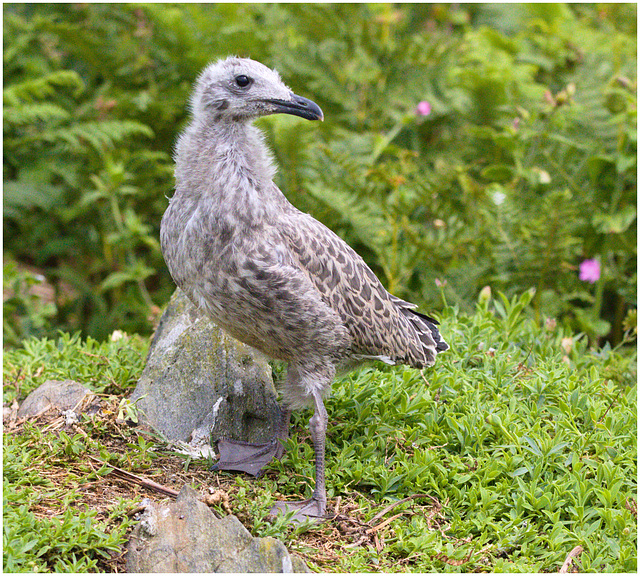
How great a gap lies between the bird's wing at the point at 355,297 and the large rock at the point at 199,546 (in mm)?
1347

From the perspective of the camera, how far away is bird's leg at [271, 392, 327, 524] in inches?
154

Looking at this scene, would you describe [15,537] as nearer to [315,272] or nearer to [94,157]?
[315,272]

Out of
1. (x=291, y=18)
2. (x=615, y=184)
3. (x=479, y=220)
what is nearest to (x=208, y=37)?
(x=291, y=18)

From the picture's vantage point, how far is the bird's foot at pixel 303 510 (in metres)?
3.88

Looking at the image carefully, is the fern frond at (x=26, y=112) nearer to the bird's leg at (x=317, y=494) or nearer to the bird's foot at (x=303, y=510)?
the bird's leg at (x=317, y=494)

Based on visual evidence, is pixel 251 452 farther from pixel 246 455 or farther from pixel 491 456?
pixel 491 456

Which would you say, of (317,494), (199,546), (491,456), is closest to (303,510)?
(317,494)

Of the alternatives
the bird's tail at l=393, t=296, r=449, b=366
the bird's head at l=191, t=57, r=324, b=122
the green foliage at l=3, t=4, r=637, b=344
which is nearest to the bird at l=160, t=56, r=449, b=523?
the bird's head at l=191, t=57, r=324, b=122

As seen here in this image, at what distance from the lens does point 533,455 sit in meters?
4.36

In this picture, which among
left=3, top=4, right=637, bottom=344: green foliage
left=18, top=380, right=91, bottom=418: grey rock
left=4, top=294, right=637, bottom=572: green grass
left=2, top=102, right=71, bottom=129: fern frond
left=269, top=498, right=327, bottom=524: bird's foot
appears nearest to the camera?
left=4, top=294, right=637, bottom=572: green grass

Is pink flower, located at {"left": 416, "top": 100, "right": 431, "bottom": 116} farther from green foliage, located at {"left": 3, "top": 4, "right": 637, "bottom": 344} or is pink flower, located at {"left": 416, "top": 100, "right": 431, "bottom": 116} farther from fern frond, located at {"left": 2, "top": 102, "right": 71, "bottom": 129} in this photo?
fern frond, located at {"left": 2, "top": 102, "right": 71, "bottom": 129}

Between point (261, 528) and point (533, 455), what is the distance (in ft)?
5.55

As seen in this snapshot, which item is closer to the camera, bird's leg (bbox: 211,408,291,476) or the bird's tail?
bird's leg (bbox: 211,408,291,476)

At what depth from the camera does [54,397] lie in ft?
15.4
